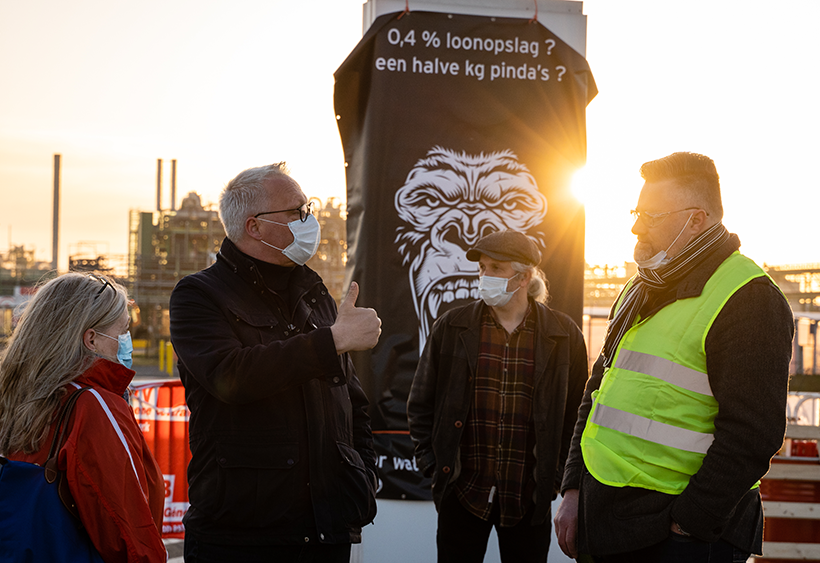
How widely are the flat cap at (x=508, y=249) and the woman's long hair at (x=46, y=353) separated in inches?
73.2

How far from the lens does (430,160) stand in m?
4.28

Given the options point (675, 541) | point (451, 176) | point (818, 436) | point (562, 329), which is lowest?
point (818, 436)

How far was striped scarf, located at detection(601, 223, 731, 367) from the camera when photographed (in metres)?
2.19

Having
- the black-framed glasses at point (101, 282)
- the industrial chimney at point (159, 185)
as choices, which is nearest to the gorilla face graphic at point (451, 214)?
the black-framed glasses at point (101, 282)

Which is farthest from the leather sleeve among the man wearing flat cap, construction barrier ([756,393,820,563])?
construction barrier ([756,393,820,563])

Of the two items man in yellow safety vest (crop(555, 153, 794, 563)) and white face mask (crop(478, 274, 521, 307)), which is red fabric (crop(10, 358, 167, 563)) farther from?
white face mask (crop(478, 274, 521, 307))

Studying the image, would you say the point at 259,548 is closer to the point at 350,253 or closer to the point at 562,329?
the point at 562,329

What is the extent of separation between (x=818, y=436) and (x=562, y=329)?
2.81 m

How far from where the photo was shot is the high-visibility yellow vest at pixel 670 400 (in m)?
2.09

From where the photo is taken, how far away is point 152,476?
2.10m

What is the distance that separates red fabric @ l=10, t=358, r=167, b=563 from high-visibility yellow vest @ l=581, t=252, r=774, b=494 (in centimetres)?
137

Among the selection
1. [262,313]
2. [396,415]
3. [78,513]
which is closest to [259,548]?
[78,513]

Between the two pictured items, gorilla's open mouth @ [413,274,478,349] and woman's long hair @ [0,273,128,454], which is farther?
gorilla's open mouth @ [413,274,478,349]

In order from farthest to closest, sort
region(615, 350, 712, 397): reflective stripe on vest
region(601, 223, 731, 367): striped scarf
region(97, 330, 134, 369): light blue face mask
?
1. region(97, 330, 134, 369): light blue face mask
2. region(601, 223, 731, 367): striped scarf
3. region(615, 350, 712, 397): reflective stripe on vest
